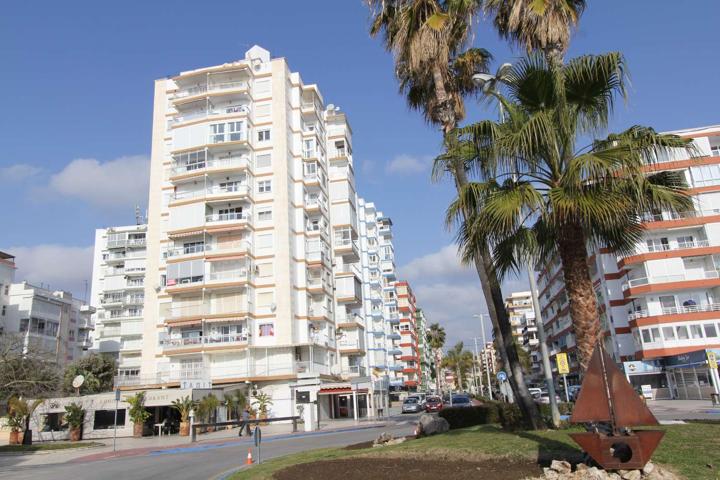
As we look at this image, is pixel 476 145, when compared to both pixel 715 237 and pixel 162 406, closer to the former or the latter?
pixel 162 406

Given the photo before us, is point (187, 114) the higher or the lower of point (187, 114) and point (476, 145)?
the higher

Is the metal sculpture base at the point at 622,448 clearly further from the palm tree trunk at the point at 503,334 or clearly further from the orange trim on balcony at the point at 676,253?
the orange trim on balcony at the point at 676,253

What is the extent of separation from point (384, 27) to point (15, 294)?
6734 centimetres

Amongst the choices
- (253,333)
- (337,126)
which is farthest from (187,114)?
(253,333)

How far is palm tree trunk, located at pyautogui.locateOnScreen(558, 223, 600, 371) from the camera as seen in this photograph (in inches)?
479

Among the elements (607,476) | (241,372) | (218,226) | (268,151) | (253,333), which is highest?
(268,151)

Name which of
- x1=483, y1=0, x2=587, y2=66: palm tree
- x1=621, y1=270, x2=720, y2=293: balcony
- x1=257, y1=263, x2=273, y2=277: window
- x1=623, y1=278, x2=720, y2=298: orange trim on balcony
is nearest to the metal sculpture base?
x1=483, y1=0, x2=587, y2=66: palm tree

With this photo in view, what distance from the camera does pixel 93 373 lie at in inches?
2539

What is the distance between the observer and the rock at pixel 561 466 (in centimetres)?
966

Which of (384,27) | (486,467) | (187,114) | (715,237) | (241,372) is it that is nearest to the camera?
(486,467)

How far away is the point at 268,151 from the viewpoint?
2111 inches

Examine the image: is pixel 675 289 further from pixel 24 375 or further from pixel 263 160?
pixel 24 375

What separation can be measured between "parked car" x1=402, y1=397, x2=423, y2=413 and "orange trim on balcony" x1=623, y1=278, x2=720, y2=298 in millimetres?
23269

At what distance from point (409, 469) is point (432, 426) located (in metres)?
7.32
